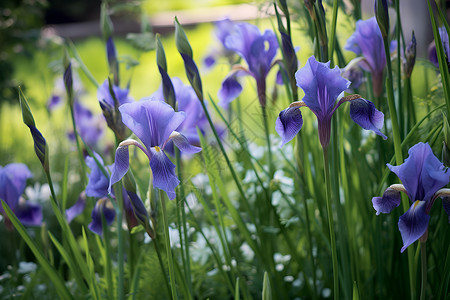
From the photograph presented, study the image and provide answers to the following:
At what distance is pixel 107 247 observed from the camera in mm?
948

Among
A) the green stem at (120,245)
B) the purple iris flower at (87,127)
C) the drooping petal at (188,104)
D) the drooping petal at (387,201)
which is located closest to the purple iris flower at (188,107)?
the drooping petal at (188,104)

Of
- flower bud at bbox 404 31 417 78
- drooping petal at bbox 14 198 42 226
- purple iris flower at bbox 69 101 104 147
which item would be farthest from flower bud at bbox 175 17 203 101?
purple iris flower at bbox 69 101 104 147

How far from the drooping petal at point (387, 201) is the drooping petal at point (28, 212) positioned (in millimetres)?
864

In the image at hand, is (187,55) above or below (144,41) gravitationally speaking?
below

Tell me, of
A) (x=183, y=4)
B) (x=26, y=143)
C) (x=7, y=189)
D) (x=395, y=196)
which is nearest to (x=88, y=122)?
(x=26, y=143)

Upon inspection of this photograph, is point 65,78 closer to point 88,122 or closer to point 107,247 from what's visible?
point 107,247

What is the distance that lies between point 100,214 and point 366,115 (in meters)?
0.59

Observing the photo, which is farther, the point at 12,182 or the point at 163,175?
the point at 12,182

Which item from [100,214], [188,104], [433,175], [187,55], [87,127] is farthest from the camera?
[87,127]

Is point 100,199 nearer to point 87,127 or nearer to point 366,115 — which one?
point 366,115

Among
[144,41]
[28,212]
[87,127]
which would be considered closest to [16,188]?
[28,212]

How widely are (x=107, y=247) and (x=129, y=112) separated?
35 centimetres

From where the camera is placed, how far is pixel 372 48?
1.02 meters

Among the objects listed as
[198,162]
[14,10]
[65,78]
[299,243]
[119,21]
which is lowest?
[299,243]
